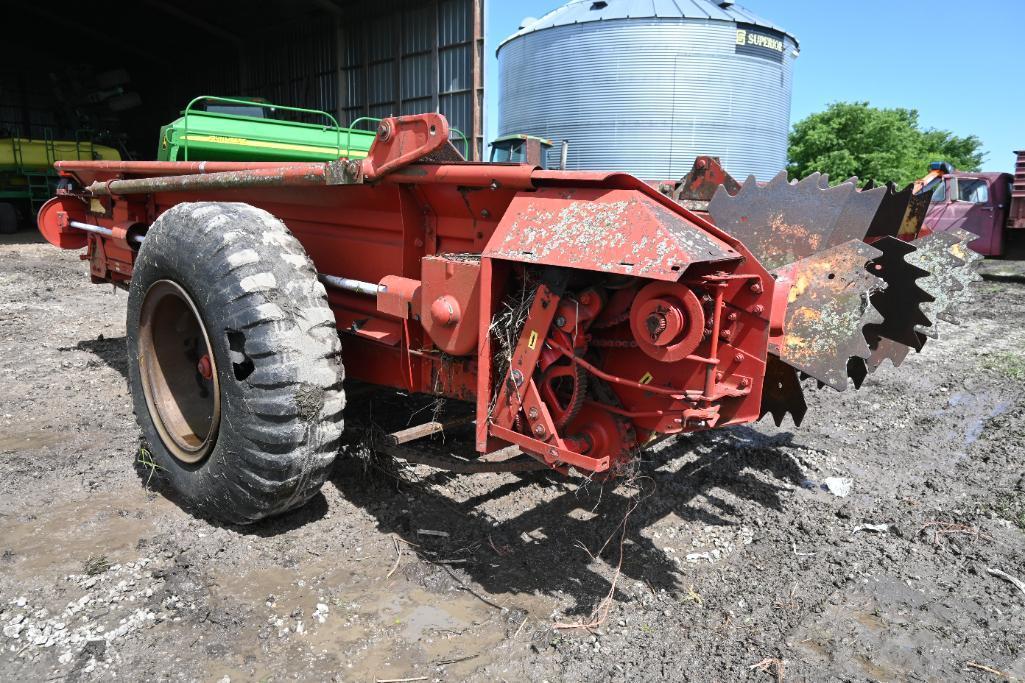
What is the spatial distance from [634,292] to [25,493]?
3.06m

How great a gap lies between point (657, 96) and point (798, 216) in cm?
1507

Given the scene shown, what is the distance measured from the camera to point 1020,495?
12.1 ft

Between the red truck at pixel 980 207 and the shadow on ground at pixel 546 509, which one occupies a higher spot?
the red truck at pixel 980 207

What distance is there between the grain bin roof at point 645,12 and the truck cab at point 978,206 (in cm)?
692

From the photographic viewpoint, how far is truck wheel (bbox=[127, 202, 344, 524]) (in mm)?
2654

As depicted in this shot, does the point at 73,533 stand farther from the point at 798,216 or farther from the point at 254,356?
the point at 798,216

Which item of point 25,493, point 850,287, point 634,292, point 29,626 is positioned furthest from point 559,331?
point 25,493

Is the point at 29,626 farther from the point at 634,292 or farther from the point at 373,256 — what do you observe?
the point at 634,292

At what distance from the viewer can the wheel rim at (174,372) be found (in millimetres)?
3293

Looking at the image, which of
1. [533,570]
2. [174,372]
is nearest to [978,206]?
[533,570]

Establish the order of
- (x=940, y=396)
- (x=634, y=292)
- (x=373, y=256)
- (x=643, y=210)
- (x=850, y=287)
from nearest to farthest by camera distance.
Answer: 1. (x=643, y=210)
2. (x=634, y=292)
3. (x=850, y=287)
4. (x=373, y=256)
5. (x=940, y=396)

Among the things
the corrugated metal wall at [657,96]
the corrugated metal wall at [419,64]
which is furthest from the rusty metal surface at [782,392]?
the corrugated metal wall at [657,96]

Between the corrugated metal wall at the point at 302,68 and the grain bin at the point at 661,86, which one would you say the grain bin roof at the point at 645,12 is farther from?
the corrugated metal wall at the point at 302,68

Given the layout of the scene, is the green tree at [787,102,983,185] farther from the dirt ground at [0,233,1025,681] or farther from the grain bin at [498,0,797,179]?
the dirt ground at [0,233,1025,681]
